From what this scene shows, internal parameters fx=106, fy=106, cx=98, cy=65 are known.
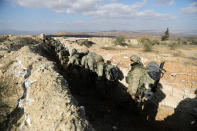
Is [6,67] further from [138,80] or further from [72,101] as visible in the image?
[138,80]

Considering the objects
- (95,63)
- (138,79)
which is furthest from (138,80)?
(95,63)

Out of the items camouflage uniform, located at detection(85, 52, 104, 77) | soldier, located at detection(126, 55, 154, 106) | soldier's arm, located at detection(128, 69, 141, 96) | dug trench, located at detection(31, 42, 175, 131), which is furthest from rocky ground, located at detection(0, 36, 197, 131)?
soldier's arm, located at detection(128, 69, 141, 96)

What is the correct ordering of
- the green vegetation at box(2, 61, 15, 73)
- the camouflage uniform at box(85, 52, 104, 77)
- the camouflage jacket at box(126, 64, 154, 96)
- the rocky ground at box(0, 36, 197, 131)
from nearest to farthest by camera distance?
the rocky ground at box(0, 36, 197, 131) < the green vegetation at box(2, 61, 15, 73) < the camouflage jacket at box(126, 64, 154, 96) < the camouflage uniform at box(85, 52, 104, 77)

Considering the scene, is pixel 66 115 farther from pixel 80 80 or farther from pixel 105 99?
pixel 80 80

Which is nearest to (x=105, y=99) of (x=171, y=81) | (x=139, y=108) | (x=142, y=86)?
(x=139, y=108)

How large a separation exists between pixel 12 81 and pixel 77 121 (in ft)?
6.27

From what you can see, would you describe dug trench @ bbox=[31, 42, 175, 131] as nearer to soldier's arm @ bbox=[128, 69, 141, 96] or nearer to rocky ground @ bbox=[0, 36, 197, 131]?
rocky ground @ bbox=[0, 36, 197, 131]

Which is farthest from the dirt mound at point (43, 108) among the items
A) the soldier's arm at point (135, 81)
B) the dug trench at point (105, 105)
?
the soldier's arm at point (135, 81)

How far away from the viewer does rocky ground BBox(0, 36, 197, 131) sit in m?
1.64

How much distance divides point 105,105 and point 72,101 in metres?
3.27

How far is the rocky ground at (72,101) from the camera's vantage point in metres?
1.64

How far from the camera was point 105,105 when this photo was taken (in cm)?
483

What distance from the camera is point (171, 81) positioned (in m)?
6.71

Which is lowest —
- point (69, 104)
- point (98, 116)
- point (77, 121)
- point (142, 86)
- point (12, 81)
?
point (98, 116)
